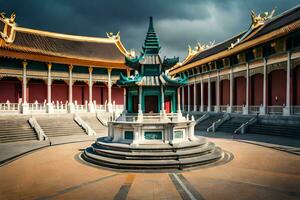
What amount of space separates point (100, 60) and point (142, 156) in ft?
76.1

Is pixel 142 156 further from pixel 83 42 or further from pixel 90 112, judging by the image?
pixel 83 42

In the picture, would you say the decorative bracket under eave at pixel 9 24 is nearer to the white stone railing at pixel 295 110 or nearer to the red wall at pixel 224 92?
the red wall at pixel 224 92

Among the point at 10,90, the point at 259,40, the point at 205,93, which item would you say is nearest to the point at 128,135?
the point at 259,40

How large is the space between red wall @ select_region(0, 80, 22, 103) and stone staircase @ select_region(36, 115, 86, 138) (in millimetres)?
7215

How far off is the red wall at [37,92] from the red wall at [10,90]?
64.7 inches

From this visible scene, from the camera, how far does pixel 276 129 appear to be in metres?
21.3

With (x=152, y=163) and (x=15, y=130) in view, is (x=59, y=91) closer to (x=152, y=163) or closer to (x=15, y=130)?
(x=15, y=130)

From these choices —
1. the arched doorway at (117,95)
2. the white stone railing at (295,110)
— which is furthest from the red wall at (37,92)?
the white stone railing at (295,110)

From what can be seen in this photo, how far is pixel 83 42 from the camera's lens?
37.7 m

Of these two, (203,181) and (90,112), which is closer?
(203,181)

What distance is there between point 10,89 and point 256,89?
30.1 meters

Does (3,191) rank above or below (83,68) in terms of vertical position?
below

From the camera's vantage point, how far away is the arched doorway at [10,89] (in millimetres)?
30109

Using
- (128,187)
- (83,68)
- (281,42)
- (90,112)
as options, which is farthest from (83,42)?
(128,187)
